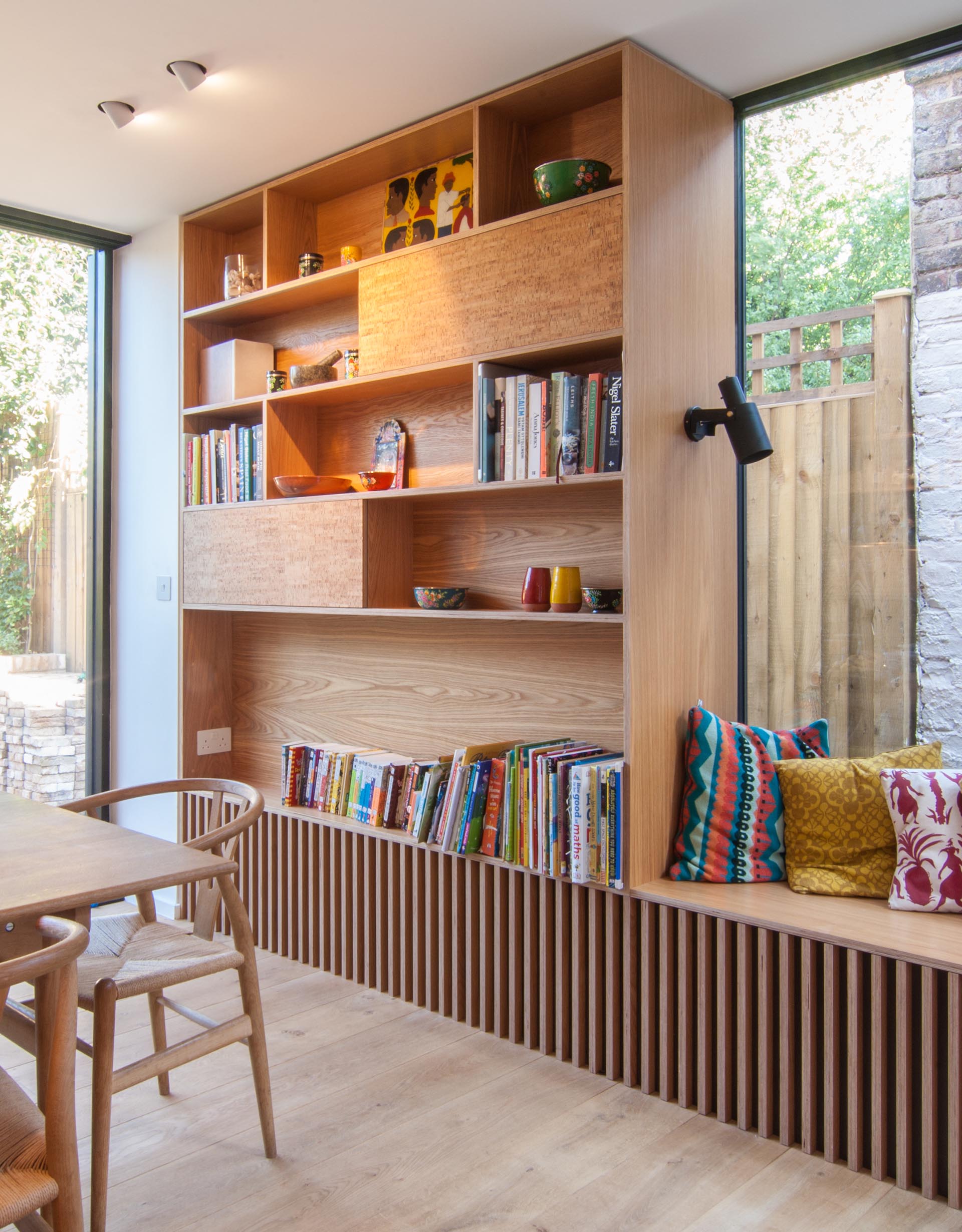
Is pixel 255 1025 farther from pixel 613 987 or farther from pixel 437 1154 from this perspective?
pixel 613 987

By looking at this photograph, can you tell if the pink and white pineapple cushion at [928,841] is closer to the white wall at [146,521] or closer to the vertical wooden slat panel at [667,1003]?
the vertical wooden slat panel at [667,1003]

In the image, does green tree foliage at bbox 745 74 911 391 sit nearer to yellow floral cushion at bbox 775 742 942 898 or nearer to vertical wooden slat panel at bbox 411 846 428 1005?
yellow floral cushion at bbox 775 742 942 898

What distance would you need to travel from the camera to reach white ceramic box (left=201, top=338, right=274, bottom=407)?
3697 millimetres

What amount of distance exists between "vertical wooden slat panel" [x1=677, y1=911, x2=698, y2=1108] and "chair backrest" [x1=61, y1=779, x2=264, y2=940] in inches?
40.6

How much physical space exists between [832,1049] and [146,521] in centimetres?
302

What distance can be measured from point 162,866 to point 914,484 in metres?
1.97

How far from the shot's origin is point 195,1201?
208 cm

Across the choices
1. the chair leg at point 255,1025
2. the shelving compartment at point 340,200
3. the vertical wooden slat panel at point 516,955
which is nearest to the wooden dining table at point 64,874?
the chair leg at point 255,1025

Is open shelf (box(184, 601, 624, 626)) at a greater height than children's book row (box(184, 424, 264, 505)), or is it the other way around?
children's book row (box(184, 424, 264, 505))

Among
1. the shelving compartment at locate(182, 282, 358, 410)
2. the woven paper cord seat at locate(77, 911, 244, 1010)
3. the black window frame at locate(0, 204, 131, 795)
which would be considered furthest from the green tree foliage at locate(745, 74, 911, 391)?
the black window frame at locate(0, 204, 131, 795)

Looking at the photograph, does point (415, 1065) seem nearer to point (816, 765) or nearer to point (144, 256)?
point (816, 765)

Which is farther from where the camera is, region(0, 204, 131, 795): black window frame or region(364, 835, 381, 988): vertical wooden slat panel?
region(0, 204, 131, 795): black window frame

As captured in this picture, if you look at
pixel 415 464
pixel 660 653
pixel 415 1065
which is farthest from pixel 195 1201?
pixel 415 464

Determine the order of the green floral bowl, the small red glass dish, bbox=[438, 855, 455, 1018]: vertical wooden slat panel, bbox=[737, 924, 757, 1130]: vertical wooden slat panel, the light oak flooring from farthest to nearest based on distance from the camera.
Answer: the small red glass dish
bbox=[438, 855, 455, 1018]: vertical wooden slat panel
the green floral bowl
bbox=[737, 924, 757, 1130]: vertical wooden slat panel
the light oak flooring
